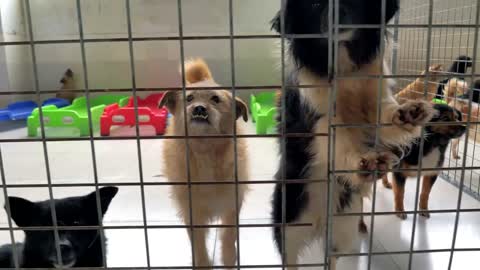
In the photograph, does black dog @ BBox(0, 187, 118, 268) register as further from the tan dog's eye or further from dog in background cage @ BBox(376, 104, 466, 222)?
dog in background cage @ BBox(376, 104, 466, 222)

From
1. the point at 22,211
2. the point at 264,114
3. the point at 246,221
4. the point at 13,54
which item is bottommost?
the point at 246,221

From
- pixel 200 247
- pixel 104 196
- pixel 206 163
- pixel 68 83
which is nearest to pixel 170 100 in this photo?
pixel 206 163

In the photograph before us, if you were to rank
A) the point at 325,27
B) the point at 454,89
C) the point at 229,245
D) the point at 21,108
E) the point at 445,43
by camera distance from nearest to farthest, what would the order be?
the point at 325,27
the point at 229,245
the point at 454,89
the point at 445,43
the point at 21,108

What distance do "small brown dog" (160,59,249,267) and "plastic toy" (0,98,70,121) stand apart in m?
4.10

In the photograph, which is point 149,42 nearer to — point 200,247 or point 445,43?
point 445,43

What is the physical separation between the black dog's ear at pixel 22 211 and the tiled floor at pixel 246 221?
50 centimetres

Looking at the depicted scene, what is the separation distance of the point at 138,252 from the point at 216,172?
1.83 ft

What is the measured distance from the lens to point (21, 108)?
18.6ft

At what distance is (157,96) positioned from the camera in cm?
591

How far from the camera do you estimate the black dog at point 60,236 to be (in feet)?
4.76

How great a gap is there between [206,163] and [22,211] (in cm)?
79

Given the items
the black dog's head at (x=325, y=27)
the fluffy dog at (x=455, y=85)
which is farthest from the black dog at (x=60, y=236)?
the fluffy dog at (x=455, y=85)

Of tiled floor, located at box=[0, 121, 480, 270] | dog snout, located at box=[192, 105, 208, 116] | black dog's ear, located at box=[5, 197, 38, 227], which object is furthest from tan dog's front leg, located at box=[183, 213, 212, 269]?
black dog's ear, located at box=[5, 197, 38, 227]

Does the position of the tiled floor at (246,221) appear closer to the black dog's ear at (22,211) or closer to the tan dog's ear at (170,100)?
the black dog's ear at (22,211)
